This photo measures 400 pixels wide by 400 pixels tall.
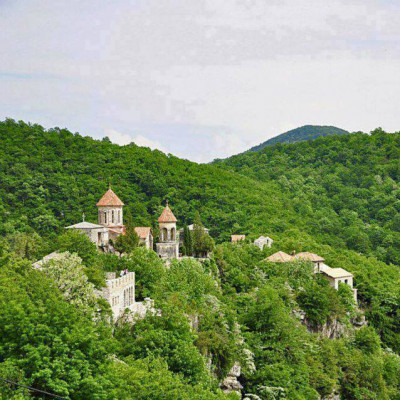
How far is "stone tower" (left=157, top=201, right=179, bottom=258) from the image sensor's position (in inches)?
1729

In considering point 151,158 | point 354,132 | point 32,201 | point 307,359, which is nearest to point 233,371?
point 307,359

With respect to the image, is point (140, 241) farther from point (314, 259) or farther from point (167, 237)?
point (314, 259)

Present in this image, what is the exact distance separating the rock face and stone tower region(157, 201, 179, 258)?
10.6 m

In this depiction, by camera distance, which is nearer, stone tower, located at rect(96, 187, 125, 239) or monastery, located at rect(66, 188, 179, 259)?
monastery, located at rect(66, 188, 179, 259)

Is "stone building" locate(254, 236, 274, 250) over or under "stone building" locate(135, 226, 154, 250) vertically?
under

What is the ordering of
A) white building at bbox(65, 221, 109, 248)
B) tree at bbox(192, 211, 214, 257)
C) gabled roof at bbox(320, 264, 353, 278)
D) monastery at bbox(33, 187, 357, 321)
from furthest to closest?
1. gabled roof at bbox(320, 264, 353, 278)
2. tree at bbox(192, 211, 214, 257)
3. white building at bbox(65, 221, 109, 248)
4. monastery at bbox(33, 187, 357, 321)

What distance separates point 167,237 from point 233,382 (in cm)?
1269

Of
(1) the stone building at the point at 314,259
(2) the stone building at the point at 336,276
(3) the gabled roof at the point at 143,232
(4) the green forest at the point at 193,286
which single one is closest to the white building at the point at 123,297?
(4) the green forest at the point at 193,286

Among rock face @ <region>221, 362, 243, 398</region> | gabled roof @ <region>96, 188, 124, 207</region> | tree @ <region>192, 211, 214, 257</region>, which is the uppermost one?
gabled roof @ <region>96, 188, 124, 207</region>

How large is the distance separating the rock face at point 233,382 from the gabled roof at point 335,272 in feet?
66.1

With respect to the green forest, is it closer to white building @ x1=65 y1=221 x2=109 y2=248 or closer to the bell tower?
white building @ x1=65 y1=221 x2=109 y2=248

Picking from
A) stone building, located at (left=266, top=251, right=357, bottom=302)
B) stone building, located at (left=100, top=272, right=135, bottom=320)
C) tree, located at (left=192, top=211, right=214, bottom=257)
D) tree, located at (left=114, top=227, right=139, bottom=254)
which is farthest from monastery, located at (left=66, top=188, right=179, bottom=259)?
stone building, located at (left=266, top=251, right=357, bottom=302)

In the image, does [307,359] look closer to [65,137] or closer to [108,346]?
[108,346]

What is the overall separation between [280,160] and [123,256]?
90.4m
